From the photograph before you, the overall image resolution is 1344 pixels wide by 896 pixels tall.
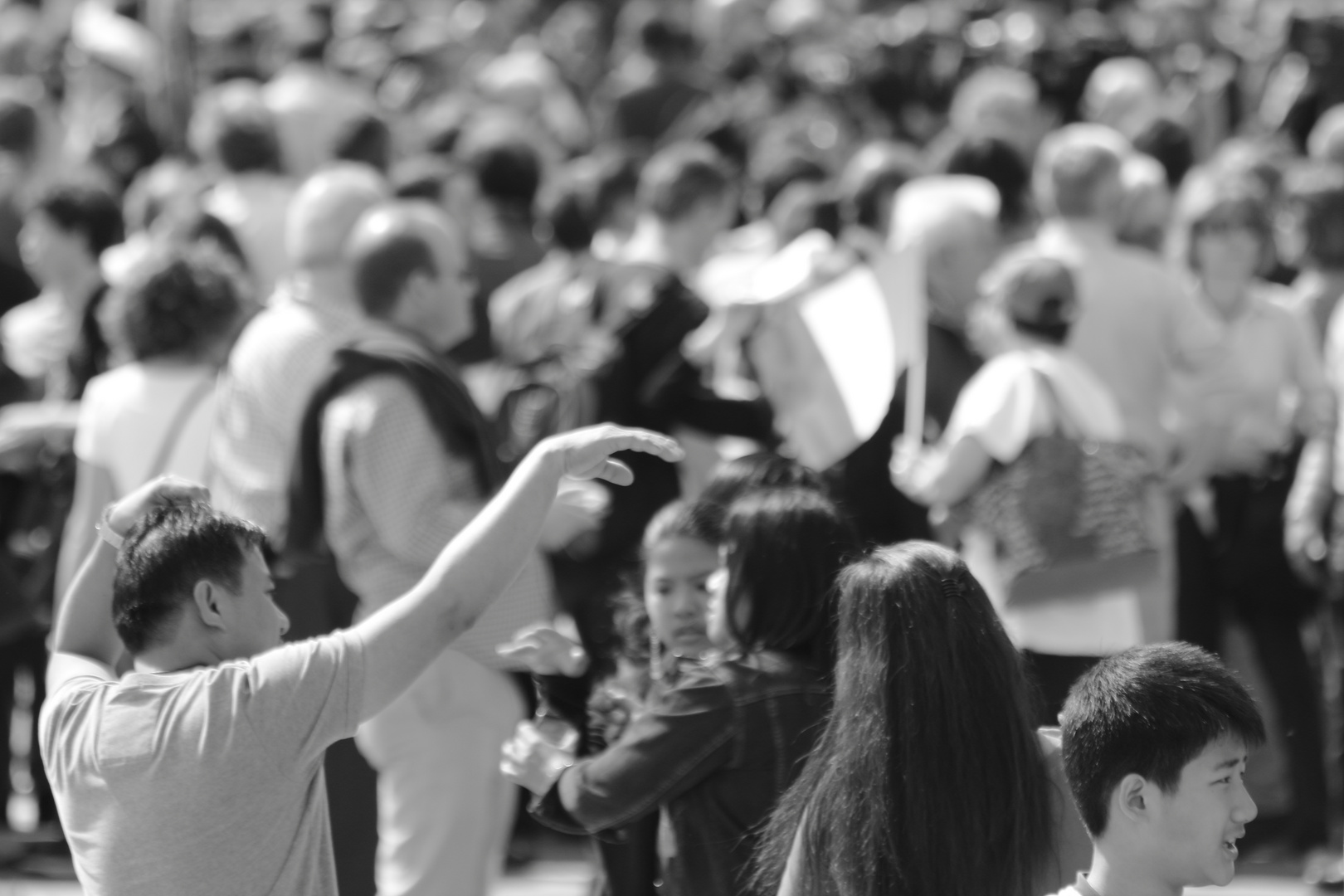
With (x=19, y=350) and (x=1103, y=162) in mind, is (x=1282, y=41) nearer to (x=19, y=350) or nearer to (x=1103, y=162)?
Answer: (x=1103, y=162)

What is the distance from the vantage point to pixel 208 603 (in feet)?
9.36

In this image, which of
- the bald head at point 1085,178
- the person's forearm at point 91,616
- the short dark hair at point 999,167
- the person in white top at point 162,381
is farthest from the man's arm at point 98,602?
the short dark hair at point 999,167

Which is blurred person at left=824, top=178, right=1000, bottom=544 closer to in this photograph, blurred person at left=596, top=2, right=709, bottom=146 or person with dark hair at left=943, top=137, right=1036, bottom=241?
person with dark hair at left=943, top=137, right=1036, bottom=241

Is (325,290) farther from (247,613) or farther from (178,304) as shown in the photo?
(247,613)

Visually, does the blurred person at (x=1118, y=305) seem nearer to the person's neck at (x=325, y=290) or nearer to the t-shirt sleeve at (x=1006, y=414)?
the t-shirt sleeve at (x=1006, y=414)

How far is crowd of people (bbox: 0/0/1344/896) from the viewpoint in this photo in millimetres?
2742

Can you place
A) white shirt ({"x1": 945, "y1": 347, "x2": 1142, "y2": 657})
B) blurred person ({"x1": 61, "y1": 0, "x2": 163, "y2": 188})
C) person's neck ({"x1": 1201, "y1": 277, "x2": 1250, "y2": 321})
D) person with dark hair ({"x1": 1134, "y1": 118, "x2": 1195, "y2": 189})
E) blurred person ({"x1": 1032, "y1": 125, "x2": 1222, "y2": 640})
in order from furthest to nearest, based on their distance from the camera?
blurred person ({"x1": 61, "y1": 0, "x2": 163, "y2": 188}), person with dark hair ({"x1": 1134, "y1": 118, "x2": 1195, "y2": 189}), person's neck ({"x1": 1201, "y1": 277, "x2": 1250, "y2": 321}), blurred person ({"x1": 1032, "y1": 125, "x2": 1222, "y2": 640}), white shirt ({"x1": 945, "y1": 347, "x2": 1142, "y2": 657})

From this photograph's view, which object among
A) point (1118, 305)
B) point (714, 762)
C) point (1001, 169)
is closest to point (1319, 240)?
point (1118, 305)

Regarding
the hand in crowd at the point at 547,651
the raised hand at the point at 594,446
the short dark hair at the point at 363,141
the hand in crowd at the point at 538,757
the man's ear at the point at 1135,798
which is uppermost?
the short dark hair at the point at 363,141

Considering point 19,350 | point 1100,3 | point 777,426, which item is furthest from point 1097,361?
point 1100,3

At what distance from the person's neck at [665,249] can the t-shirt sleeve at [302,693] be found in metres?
3.21

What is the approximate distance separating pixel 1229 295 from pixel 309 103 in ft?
13.5

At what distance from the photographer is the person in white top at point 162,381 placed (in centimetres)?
491

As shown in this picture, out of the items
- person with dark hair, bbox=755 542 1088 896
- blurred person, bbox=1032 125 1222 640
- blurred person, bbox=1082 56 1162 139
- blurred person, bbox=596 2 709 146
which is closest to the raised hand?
person with dark hair, bbox=755 542 1088 896
